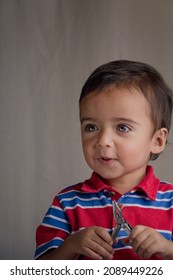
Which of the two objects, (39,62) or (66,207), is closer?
(66,207)

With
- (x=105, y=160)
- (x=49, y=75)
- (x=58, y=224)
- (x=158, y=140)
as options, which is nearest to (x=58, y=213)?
(x=58, y=224)

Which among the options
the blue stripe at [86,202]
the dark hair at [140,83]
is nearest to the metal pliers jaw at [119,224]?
the blue stripe at [86,202]

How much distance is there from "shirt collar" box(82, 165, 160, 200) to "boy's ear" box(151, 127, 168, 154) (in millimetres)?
55

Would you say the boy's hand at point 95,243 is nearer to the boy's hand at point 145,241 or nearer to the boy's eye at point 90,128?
the boy's hand at point 145,241

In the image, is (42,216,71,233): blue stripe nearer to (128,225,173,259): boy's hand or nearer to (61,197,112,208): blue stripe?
(61,197,112,208): blue stripe

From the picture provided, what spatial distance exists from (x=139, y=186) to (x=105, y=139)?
131 millimetres

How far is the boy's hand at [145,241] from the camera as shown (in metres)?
0.82

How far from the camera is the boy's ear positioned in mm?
1017

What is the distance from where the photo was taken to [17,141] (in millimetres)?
1418

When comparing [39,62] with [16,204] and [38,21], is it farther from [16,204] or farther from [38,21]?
[16,204]

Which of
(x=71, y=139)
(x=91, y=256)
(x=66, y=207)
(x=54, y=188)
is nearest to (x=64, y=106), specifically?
(x=71, y=139)

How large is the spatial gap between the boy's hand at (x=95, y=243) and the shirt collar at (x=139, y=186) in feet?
0.44

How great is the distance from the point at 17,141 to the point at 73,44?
1.08 ft

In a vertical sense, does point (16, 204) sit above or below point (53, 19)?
below
